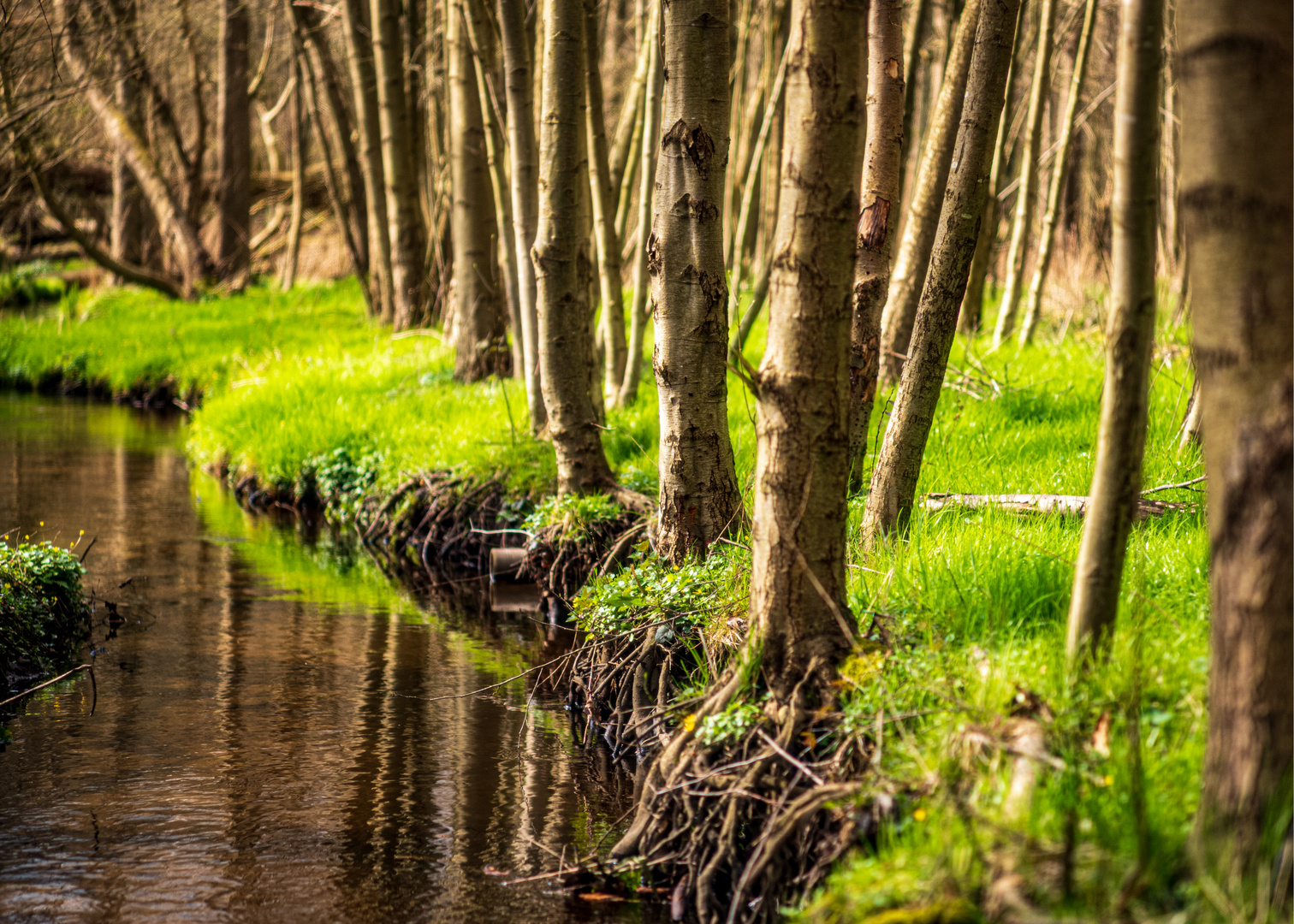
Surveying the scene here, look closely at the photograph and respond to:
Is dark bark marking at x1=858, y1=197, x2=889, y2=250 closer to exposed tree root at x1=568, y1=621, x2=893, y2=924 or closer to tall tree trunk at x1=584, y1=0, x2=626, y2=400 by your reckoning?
exposed tree root at x1=568, y1=621, x2=893, y2=924

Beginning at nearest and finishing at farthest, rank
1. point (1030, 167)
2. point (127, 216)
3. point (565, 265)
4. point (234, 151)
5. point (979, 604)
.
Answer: point (979, 604) < point (565, 265) < point (1030, 167) < point (234, 151) < point (127, 216)

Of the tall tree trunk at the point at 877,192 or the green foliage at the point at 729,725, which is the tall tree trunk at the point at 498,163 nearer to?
the tall tree trunk at the point at 877,192

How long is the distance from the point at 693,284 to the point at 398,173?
8.22 m

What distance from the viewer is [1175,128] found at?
392 inches

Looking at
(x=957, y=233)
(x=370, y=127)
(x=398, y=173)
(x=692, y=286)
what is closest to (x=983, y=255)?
(x=692, y=286)

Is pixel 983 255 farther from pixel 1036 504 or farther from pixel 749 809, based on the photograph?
pixel 749 809

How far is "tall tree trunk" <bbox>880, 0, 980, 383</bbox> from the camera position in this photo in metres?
5.24

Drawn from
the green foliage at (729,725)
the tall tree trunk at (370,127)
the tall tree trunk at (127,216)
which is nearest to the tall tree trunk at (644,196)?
the green foliage at (729,725)

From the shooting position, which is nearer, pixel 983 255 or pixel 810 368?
pixel 810 368

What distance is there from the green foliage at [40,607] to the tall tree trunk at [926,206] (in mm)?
4148

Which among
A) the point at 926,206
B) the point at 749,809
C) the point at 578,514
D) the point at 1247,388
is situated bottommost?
the point at 749,809

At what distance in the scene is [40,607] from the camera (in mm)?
5281

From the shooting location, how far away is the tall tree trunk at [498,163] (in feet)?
23.3

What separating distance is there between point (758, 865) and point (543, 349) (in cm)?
356
